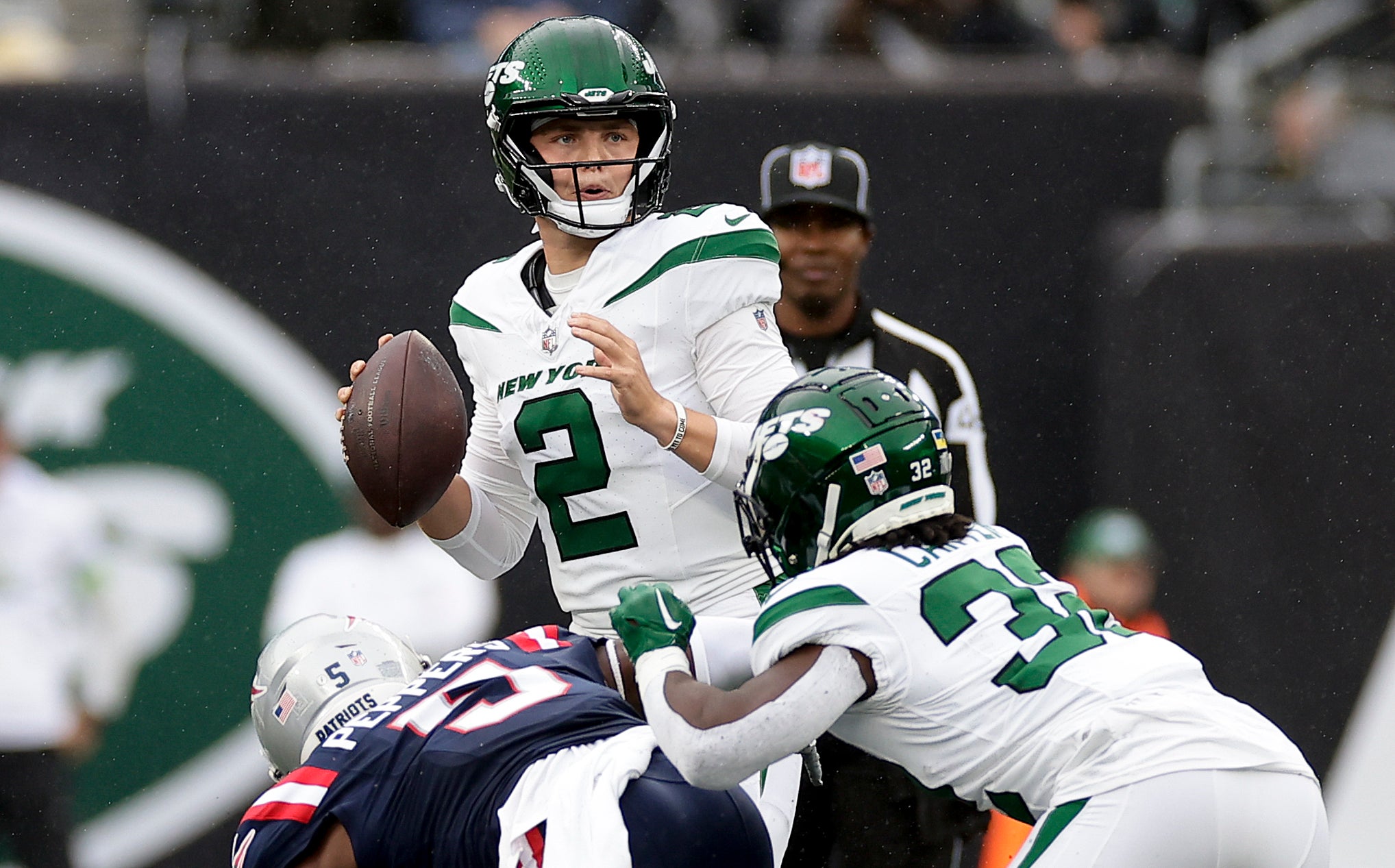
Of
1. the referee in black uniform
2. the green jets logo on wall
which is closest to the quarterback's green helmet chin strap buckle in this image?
the referee in black uniform

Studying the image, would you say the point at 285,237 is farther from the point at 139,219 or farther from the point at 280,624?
the point at 280,624

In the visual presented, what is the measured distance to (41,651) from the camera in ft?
15.8

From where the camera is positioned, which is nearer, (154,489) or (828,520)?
(828,520)

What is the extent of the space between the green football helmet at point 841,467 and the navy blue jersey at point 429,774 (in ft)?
1.40

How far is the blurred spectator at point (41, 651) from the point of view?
15.6 feet

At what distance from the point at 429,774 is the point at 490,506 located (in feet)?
2.74

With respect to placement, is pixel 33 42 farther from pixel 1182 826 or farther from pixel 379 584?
pixel 1182 826

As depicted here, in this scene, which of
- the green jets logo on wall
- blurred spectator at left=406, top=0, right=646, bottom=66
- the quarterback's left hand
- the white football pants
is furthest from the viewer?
blurred spectator at left=406, top=0, right=646, bottom=66

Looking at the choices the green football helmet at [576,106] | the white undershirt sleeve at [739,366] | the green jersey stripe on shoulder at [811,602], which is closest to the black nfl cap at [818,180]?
the green football helmet at [576,106]

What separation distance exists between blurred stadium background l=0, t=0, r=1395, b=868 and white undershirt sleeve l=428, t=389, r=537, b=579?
1749mm

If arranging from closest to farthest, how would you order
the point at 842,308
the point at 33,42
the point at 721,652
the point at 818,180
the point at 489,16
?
the point at 721,652, the point at 842,308, the point at 818,180, the point at 33,42, the point at 489,16

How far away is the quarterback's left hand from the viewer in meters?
2.86

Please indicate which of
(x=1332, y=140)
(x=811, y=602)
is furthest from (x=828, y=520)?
(x=1332, y=140)

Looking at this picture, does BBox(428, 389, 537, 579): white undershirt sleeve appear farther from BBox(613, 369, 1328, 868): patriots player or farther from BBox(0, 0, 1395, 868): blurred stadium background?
BBox(0, 0, 1395, 868): blurred stadium background
